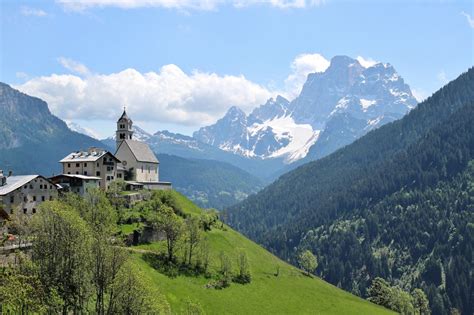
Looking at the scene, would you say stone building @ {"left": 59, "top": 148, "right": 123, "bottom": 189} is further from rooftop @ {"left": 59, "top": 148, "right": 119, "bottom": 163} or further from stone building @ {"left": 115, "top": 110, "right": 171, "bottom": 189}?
stone building @ {"left": 115, "top": 110, "right": 171, "bottom": 189}

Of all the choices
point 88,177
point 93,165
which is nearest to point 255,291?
point 88,177

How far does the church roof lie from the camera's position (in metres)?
169

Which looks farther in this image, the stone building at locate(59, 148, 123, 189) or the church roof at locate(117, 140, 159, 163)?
the church roof at locate(117, 140, 159, 163)

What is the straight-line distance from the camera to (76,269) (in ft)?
260

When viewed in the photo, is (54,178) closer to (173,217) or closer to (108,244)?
(173,217)

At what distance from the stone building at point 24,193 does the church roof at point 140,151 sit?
45504mm

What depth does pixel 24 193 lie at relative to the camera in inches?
4683

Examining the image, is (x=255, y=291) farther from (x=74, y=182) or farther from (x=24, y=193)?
(x=24, y=193)

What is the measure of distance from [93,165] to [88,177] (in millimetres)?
6683

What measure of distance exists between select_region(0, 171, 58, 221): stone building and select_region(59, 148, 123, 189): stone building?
19664 mm

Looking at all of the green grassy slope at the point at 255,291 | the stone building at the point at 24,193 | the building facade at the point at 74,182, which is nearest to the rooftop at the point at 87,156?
the building facade at the point at 74,182

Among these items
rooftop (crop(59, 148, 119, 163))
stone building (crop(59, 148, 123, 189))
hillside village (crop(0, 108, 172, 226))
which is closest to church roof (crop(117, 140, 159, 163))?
hillside village (crop(0, 108, 172, 226))

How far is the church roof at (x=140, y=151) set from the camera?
169 metres

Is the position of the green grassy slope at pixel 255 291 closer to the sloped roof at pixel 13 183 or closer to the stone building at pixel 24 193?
the stone building at pixel 24 193
